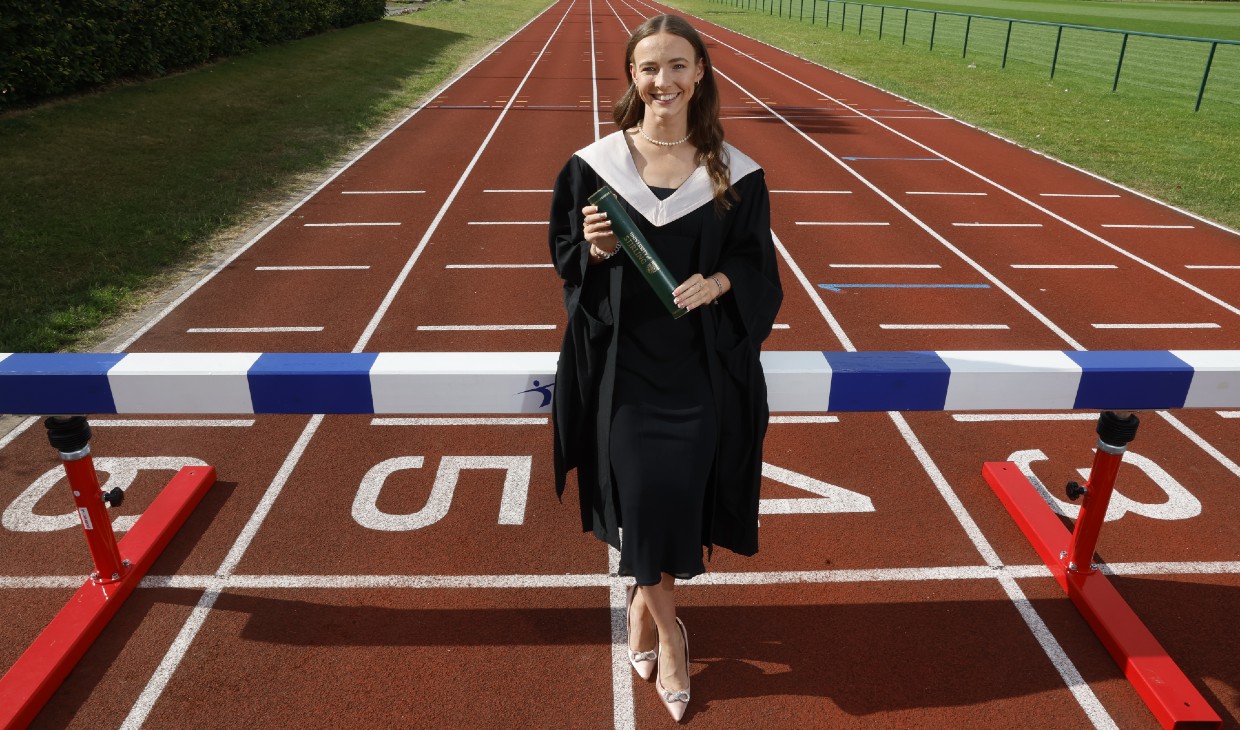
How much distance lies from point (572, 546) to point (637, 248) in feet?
7.39

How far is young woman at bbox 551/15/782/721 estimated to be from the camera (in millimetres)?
2775

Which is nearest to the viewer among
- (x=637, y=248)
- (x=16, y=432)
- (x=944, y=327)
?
(x=637, y=248)

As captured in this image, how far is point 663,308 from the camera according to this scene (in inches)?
113

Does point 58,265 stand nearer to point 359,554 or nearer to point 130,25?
point 359,554

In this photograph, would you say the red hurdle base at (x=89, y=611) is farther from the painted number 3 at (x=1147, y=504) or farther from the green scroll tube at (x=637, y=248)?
the painted number 3 at (x=1147, y=504)

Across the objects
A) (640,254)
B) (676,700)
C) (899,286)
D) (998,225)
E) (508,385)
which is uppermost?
(640,254)

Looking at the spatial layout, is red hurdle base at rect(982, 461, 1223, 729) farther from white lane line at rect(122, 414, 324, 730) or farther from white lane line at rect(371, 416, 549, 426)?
white lane line at rect(122, 414, 324, 730)

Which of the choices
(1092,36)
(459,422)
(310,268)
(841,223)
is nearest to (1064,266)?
(841,223)

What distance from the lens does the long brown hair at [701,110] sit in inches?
108

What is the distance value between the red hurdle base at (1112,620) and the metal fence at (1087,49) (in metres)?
16.9

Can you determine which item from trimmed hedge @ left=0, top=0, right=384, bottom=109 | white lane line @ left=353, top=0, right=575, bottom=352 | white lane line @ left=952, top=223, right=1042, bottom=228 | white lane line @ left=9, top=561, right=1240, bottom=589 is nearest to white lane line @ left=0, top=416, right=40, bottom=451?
white lane line @ left=9, top=561, right=1240, bottom=589

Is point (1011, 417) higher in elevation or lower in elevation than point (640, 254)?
lower

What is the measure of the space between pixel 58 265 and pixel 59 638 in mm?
6361

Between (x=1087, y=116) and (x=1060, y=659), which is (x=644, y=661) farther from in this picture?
(x=1087, y=116)
